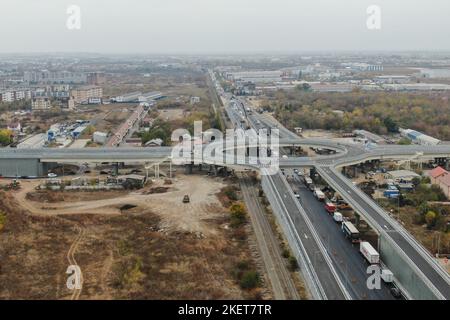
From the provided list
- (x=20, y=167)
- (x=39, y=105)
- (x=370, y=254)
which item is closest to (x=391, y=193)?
(x=370, y=254)

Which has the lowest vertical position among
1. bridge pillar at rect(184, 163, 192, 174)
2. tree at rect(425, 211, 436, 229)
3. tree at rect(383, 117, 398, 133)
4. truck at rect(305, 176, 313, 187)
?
tree at rect(425, 211, 436, 229)

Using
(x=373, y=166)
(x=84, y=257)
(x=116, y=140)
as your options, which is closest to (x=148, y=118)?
(x=116, y=140)

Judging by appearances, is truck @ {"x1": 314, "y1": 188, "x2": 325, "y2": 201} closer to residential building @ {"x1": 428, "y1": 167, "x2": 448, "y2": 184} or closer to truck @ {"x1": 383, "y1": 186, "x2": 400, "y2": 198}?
truck @ {"x1": 383, "y1": 186, "x2": 400, "y2": 198}

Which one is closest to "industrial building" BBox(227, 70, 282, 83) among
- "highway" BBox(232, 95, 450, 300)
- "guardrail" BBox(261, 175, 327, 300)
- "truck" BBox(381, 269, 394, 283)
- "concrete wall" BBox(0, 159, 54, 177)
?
"highway" BBox(232, 95, 450, 300)

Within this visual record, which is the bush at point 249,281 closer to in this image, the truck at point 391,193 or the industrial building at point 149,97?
the truck at point 391,193

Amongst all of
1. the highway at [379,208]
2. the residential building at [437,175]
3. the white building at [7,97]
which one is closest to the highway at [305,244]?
the highway at [379,208]

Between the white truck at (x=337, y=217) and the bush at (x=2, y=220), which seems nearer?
the bush at (x=2, y=220)
